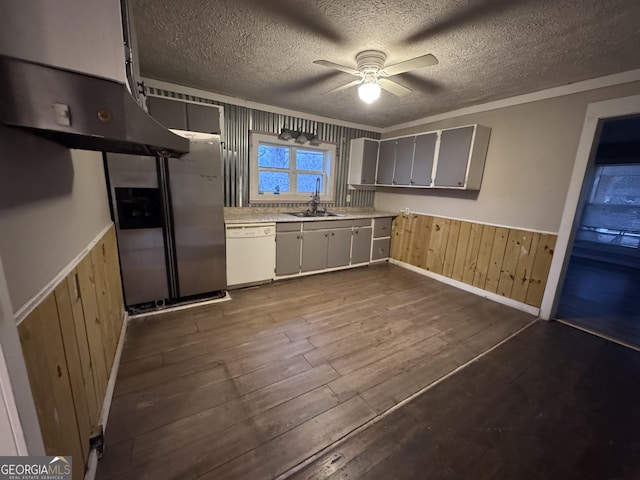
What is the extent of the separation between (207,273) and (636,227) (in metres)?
8.15

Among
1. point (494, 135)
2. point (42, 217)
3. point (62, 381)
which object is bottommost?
point (62, 381)

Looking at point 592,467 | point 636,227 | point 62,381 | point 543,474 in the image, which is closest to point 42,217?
point 62,381

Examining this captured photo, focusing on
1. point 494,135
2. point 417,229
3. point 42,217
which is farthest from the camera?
point 417,229

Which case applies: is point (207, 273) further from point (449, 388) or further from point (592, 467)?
point (592, 467)

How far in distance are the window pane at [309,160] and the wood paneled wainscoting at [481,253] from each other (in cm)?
168

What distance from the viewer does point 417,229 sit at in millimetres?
4211

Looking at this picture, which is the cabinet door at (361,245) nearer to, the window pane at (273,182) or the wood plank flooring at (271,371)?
the wood plank flooring at (271,371)

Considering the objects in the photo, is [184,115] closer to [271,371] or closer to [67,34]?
[67,34]

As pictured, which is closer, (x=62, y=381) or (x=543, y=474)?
(x=62, y=381)

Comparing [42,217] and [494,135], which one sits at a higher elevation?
[494,135]

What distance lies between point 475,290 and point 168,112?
431 cm

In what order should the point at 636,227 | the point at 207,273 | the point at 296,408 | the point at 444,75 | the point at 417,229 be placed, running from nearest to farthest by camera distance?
1. the point at 296,408
2. the point at 444,75
3. the point at 207,273
4. the point at 417,229
5. the point at 636,227

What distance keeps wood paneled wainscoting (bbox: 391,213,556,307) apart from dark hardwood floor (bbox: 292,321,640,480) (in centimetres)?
102

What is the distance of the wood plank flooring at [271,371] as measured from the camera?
132cm
